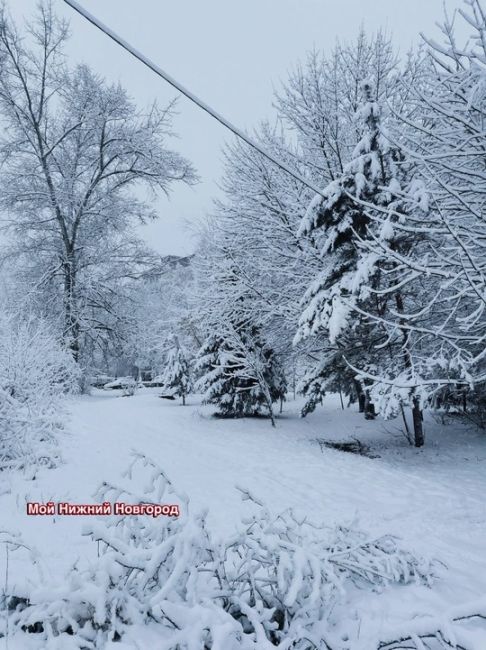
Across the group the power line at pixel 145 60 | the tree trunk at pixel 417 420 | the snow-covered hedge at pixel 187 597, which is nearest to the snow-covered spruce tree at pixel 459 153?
the power line at pixel 145 60

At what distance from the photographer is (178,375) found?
18.8 metres

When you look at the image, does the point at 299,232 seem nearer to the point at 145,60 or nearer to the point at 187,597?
the point at 145,60

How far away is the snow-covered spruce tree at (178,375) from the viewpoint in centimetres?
1873

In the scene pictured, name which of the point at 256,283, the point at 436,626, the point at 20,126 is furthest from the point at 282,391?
the point at 20,126

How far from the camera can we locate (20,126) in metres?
14.7

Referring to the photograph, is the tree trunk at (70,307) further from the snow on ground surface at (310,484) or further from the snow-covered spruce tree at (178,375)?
the snow-covered spruce tree at (178,375)

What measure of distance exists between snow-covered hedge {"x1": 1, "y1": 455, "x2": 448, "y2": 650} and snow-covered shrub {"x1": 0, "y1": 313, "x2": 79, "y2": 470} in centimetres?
419

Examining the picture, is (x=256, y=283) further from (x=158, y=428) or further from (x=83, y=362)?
(x=83, y=362)

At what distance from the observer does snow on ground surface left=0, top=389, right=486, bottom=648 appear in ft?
10.5

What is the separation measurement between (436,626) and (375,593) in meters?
0.97

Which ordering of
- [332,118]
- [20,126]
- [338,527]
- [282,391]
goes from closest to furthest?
[338,527] < [332,118] < [282,391] < [20,126]

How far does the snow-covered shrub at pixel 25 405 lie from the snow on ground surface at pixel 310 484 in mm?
424

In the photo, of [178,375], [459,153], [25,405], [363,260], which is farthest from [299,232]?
[178,375]

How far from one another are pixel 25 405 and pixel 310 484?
15.2ft
